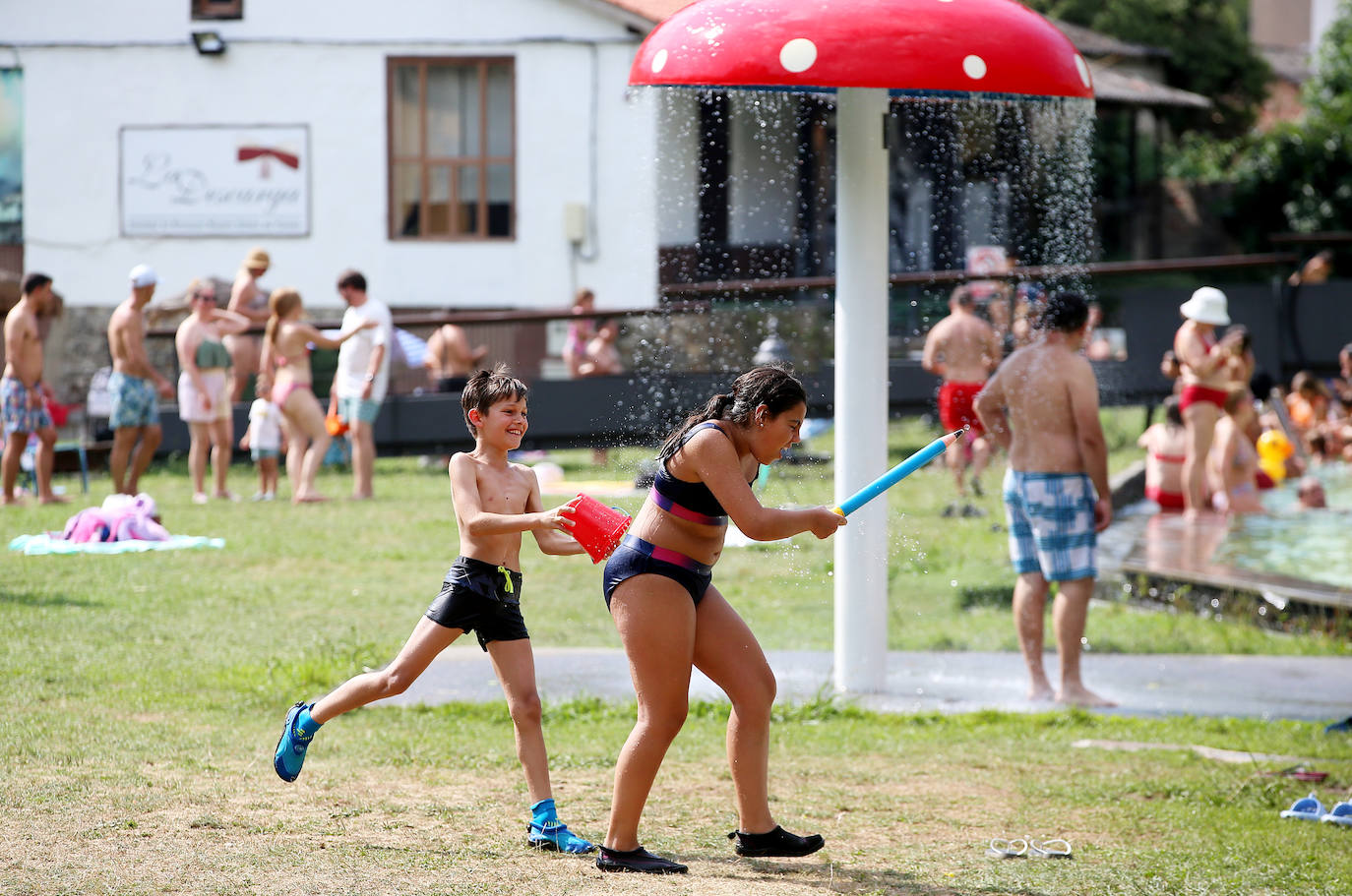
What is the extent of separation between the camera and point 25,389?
488 inches

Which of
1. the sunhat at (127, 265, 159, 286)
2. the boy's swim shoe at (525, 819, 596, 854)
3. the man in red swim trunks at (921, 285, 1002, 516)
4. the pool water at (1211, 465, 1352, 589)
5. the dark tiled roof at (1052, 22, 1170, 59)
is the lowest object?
the boy's swim shoe at (525, 819, 596, 854)

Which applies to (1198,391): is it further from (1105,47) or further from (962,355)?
(1105,47)

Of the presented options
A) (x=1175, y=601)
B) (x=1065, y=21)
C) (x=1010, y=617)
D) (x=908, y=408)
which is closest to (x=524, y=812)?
(x=1010, y=617)

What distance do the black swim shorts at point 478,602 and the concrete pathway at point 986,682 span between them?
2279 mm

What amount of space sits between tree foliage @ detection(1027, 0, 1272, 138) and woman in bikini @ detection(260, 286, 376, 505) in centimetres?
2887

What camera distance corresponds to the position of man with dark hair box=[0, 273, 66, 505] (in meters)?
12.4

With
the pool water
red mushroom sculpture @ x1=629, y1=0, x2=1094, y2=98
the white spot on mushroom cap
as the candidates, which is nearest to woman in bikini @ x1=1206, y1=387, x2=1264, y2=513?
the pool water

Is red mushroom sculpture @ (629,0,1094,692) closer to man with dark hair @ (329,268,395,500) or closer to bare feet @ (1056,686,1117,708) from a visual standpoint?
bare feet @ (1056,686,1117,708)

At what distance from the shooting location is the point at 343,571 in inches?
397

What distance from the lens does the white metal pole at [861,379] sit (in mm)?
7137

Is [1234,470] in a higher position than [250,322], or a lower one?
lower

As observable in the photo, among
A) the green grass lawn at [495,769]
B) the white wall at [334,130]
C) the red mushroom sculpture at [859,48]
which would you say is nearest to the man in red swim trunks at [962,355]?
the green grass lawn at [495,769]

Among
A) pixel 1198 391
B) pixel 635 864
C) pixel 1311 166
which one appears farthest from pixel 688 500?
pixel 1311 166

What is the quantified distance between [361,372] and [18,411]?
112 inches
